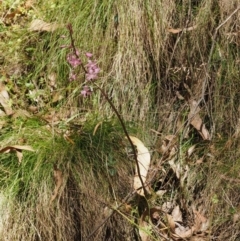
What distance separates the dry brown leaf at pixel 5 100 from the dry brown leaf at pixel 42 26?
0.40 m

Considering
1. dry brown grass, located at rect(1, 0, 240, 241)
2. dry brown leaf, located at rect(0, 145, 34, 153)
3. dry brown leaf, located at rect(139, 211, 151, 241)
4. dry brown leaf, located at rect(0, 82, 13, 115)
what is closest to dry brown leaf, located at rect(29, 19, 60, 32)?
dry brown grass, located at rect(1, 0, 240, 241)

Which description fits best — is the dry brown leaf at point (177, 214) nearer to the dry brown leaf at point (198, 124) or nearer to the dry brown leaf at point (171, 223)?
the dry brown leaf at point (171, 223)

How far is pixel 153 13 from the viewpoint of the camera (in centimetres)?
341

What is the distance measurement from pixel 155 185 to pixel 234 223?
46 centimetres

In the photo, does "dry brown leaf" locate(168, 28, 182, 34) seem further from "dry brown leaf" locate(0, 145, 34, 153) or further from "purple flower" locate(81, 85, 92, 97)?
"dry brown leaf" locate(0, 145, 34, 153)

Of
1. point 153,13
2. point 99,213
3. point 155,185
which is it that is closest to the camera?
point 99,213

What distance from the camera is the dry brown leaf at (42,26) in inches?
138

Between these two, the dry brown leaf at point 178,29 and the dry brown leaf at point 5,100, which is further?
the dry brown leaf at point 178,29

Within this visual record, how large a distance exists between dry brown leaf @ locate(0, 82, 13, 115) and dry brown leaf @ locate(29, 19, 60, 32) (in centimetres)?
40

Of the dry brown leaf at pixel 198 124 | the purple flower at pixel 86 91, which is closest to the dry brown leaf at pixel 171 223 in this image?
the dry brown leaf at pixel 198 124

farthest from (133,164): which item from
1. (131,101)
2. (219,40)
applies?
(219,40)

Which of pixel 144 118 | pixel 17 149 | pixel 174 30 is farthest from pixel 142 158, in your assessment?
pixel 174 30

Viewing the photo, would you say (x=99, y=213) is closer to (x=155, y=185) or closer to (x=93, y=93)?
(x=155, y=185)

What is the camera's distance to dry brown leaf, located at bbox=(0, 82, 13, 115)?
3.28m
